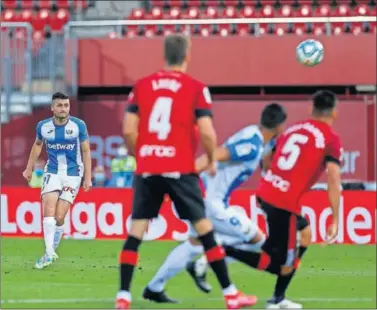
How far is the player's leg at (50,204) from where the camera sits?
23.5ft

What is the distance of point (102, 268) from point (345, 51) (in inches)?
461

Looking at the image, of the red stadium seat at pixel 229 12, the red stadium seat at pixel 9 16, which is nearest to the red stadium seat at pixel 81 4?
the red stadium seat at pixel 9 16

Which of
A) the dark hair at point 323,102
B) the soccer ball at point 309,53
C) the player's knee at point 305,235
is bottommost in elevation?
the player's knee at point 305,235

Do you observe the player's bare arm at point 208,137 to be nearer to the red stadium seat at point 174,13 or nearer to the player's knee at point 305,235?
the player's knee at point 305,235

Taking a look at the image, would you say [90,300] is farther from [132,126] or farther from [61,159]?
[132,126]

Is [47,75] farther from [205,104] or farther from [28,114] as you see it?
[205,104]

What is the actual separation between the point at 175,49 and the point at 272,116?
42.1 inches

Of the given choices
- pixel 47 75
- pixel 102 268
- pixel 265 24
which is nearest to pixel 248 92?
pixel 265 24

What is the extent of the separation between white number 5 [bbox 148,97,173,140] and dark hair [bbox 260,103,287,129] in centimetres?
103

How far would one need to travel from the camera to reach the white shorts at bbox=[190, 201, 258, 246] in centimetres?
774

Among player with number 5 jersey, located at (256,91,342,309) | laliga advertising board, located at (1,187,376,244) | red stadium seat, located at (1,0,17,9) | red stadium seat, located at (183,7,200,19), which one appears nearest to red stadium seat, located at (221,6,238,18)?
red stadium seat, located at (183,7,200,19)

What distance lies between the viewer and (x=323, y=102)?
7.18 meters

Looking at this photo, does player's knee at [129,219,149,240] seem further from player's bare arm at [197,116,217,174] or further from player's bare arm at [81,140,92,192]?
player's bare arm at [197,116,217,174]

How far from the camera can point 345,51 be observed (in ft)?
70.0
